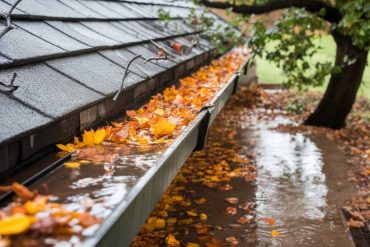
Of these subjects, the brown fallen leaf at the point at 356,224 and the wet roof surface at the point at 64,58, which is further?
the brown fallen leaf at the point at 356,224

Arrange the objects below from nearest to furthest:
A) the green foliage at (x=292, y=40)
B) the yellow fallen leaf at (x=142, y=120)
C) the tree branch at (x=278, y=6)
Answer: the yellow fallen leaf at (x=142, y=120), the green foliage at (x=292, y=40), the tree branch at (x=278, y=6)

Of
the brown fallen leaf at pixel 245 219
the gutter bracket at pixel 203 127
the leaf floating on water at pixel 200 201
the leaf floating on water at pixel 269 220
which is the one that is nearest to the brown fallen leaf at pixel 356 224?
the leaf floating on water at pixel 269 220

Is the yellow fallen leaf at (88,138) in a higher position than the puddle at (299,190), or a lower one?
higher

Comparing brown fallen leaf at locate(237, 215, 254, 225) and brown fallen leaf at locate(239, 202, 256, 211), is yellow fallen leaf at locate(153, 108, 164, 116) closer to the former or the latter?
brown fallen leaf at locate(237, 215, 254, 225)

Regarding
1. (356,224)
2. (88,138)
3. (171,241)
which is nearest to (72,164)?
(88,138)

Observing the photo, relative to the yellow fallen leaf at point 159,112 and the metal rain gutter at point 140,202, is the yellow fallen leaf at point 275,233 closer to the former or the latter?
the yellow fallen leaf at point 159,112

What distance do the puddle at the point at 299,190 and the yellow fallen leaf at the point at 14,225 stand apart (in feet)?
13.6

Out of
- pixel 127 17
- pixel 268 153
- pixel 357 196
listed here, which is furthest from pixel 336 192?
pixel 127 17

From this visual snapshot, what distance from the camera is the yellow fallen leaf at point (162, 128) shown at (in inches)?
100.0

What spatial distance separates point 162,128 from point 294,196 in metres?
4.44

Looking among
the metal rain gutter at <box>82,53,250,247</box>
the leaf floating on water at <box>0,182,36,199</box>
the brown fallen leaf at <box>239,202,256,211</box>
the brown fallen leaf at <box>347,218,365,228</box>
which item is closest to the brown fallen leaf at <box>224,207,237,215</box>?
the brown fallen leaf at <box>239,202,256,211</box>

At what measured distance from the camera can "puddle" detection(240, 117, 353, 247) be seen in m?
5.26

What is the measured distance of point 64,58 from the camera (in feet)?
9.07

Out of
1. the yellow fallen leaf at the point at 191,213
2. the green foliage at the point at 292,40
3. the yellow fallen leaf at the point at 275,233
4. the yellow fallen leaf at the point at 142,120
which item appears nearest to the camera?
the yellow fallen leaf at the point at 142,120
